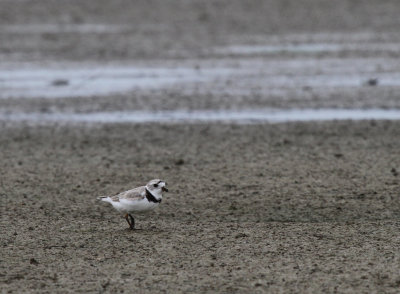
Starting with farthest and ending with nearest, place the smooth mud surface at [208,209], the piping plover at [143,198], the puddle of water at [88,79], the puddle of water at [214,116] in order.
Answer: the puddle of water at [88,79] < the puddle of water at [214,116] < the piping plover at [143,198] < the smooth mud surface at [208,209]

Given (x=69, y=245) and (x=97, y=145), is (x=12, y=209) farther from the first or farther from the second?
(x=97, y=145)

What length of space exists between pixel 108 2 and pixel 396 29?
11.1 meters

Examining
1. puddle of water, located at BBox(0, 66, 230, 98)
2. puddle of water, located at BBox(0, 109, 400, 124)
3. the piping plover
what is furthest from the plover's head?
puddle of water, located at BBox(0, 66, 230, 98)

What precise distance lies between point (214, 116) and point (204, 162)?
3001 millimetres

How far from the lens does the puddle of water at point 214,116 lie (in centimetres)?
1392

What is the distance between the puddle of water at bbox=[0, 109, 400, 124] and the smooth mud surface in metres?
0.48

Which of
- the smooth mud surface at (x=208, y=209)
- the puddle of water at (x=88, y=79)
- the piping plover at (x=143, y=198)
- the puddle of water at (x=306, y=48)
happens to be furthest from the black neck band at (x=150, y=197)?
the puddle of water at (x=306, y=48)

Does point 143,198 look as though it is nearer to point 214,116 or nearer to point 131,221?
point 131,221

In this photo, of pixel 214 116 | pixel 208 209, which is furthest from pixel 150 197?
pixel 214 116

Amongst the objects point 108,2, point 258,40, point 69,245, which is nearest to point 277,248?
point 69,245

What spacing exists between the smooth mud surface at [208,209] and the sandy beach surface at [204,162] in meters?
0.02

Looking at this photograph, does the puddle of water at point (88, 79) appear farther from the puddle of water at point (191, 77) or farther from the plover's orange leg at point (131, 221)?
the plover's orange leg at point (131, 221)

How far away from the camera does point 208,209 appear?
932 centimetres

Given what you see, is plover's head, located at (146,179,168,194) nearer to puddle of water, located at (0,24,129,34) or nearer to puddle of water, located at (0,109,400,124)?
puddle of water, located at (0,109,400,124)
